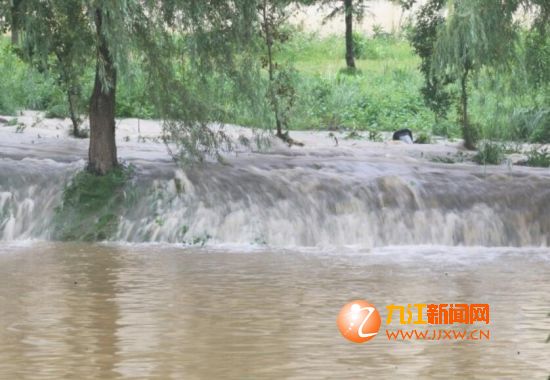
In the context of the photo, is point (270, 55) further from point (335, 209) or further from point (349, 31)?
point (349, 31)

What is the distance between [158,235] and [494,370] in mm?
9589

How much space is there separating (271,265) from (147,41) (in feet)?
16.5

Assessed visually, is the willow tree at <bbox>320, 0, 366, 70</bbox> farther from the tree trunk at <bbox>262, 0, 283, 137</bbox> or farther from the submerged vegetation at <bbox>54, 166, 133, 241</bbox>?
the submerged vegetation at <bbox>54, 166, 133, 241</bbox>

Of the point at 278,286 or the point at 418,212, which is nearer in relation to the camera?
the point at 278,286

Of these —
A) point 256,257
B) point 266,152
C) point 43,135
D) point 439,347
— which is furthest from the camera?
point 43,135

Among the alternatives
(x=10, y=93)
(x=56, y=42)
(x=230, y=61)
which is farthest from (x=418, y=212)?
(x=10, y=93)

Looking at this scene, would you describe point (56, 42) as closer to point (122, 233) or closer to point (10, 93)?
point (122, 233)

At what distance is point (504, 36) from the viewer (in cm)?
2031

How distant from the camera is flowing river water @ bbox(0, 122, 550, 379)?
9.00 m
